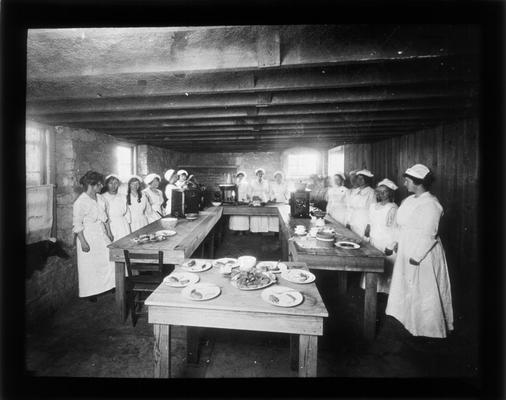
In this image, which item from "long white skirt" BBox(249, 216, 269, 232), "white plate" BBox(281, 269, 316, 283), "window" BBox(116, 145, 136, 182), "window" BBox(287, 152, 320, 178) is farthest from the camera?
"window" BBox(287, 152, 320, 178)

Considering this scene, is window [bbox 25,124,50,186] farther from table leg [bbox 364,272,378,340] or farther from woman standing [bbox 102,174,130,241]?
table leg [bbox 364,272,378,340]

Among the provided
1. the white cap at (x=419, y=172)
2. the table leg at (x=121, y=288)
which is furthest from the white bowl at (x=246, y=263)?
the white cap at (x=419, y=172)

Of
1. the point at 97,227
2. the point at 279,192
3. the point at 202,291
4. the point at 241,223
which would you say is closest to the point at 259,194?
the point at 279,192

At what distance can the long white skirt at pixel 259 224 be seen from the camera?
8.43 meters

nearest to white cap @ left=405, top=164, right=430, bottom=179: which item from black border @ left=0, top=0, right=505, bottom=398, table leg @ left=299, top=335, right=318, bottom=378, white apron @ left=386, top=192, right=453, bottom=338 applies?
white apron @ left=386, top=192, right=453, bottom=338

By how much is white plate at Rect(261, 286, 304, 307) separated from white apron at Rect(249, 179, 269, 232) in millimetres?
6323

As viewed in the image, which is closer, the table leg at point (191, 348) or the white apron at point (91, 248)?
the table leg at point (191, 348)

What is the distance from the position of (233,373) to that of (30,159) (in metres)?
4.04

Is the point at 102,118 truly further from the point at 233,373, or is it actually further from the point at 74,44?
the point at 233,373

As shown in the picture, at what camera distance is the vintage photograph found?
1896 mm

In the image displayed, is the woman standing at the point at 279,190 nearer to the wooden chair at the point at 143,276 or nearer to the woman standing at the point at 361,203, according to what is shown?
the woman standing at the point at 361,203

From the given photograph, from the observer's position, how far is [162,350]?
2.04 metres

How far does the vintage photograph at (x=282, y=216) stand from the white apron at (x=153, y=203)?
0.05 meters

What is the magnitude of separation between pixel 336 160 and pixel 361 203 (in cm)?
509
